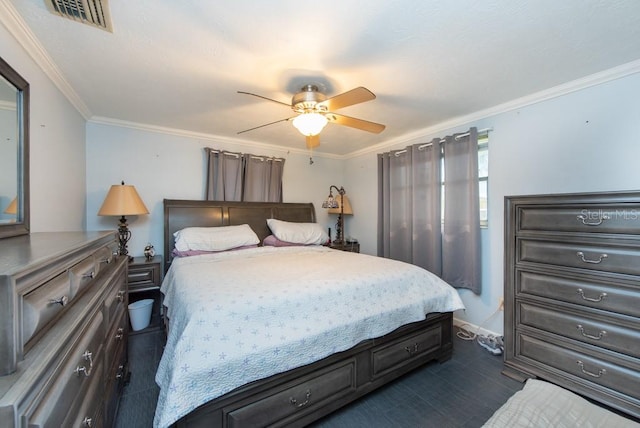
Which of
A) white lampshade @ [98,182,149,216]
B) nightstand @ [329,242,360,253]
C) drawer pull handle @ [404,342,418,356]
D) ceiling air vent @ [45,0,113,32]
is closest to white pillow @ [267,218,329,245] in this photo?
nightstand @ [329,242,360,253]

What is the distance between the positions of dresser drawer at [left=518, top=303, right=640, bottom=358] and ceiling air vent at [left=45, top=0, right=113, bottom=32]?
11.4ft

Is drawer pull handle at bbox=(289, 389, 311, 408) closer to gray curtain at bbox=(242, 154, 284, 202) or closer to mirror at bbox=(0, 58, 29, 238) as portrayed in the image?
mirror at bbox=(0, 58, 29, 238)

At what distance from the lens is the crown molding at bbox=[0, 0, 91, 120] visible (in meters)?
1.47

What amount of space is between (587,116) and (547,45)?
3.08 ft

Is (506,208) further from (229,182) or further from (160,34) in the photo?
(229,182)

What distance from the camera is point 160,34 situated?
1.67 meters

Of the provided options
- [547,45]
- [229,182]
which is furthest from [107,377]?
[547,45]

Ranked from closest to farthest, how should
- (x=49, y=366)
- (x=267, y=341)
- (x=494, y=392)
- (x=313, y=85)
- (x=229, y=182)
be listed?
(x=49, y=366) → (x=267, y=341) → (x=494, y=392) → (x=313, y=85) → (x=229, y=182)

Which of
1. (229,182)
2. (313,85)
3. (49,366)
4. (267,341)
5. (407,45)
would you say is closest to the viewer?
(49,366)

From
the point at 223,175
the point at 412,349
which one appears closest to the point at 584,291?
the point at 412,349

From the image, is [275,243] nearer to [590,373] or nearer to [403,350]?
[403,350]

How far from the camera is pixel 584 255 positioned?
187 cm

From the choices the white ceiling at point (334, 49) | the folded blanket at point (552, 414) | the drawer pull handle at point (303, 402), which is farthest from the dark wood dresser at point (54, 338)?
the white ceiling at point (334, 49)

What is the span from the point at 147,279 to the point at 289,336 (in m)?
2.19
